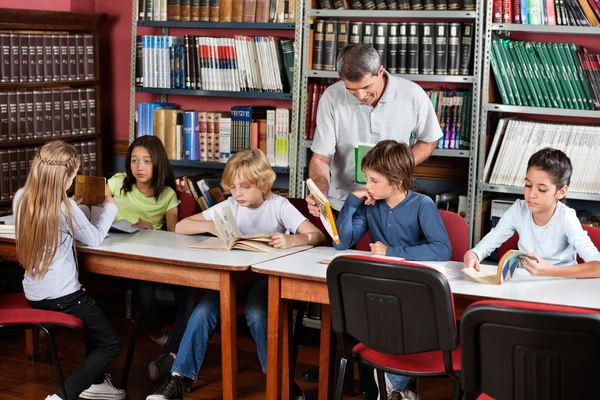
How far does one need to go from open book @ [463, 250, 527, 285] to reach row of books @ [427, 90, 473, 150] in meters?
1.50

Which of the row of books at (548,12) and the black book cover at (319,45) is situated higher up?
the row of books at (548,12)

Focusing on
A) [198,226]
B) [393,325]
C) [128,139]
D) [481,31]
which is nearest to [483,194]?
[481,31]

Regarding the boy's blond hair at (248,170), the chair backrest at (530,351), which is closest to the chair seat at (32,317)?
the boy's blond hair at (248,170)

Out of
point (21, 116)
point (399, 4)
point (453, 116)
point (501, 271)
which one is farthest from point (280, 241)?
point (21, 116)

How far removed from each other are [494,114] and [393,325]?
2.17 metres

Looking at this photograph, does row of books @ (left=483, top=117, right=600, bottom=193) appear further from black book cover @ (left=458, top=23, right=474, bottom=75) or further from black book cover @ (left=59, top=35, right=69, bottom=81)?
black book cover @ (left=59, top=35, right=69, bottom=81)

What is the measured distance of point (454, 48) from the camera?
4453 millimetres

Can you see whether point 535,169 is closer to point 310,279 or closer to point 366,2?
point 310,279

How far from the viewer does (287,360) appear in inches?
137

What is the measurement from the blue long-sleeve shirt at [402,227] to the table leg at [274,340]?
0.46 metres

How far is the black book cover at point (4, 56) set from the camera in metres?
4.73

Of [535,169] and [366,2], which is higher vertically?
[366,2]

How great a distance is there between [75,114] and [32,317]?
206 cm

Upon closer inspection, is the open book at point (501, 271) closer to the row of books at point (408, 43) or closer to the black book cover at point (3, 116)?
the row of books at point (408, 43)
